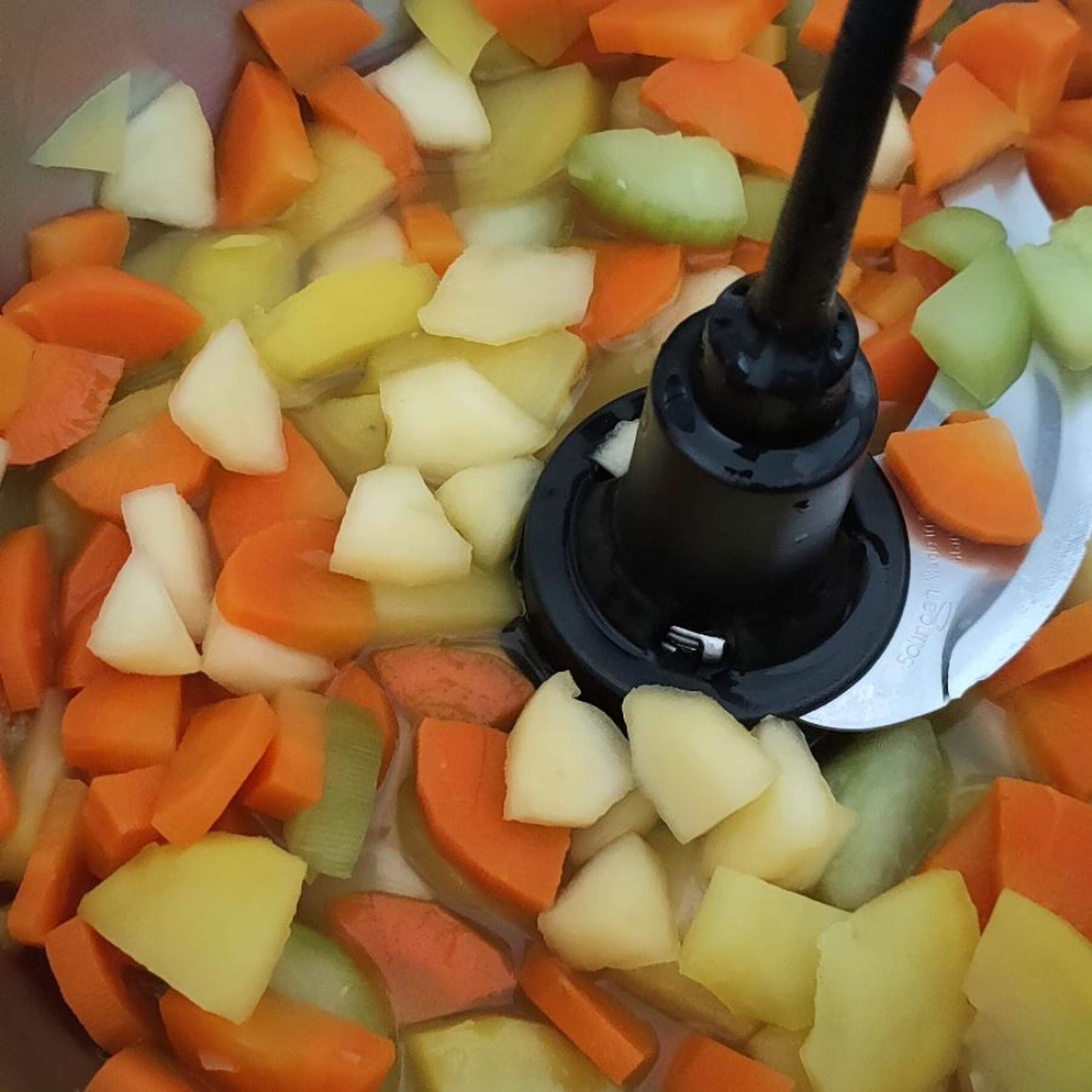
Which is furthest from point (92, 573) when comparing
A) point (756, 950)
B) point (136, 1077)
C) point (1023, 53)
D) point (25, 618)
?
point (1023, 53)

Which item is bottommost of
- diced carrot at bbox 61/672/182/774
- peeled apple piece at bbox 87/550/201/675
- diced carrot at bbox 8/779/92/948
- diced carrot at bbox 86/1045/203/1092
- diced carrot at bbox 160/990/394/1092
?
diced carrot at bbox 86/1045/203/1092

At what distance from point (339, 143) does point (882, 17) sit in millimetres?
851

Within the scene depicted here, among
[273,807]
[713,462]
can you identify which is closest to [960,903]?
[713,462]

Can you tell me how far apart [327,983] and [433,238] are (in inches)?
27.0

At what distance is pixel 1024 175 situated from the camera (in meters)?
1.30

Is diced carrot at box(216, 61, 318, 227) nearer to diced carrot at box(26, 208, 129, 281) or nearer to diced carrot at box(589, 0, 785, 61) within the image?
diced carrot at box(26, 208, 129, 281)

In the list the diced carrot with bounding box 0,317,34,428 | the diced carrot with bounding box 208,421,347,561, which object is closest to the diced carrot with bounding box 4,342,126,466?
the diced carrot with bounding box 0,317,34,428

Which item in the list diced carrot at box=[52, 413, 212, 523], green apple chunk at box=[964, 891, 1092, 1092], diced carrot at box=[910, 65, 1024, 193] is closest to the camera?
green apple chunk at box=[964, 891, 1092, 1092]

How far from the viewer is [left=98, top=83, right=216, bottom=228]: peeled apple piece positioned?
1190mm

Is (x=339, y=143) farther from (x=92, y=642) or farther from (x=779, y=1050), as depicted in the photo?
(x=779, y=1050)

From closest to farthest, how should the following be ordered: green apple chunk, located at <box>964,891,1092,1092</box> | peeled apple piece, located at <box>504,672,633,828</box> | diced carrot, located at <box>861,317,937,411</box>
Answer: green apple chunk, located at <box>964,891,1092,1092</box>
peeled apple piece, located at <box>504,672,633,828</box>
diced carrot, located at <box>861,317,937,411</box>

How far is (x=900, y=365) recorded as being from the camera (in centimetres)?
116

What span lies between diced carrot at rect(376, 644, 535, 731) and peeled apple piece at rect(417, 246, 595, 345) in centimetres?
29

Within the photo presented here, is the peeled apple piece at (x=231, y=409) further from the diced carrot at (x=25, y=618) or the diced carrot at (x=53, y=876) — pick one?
the diced carrot at (x=53, y=876)
